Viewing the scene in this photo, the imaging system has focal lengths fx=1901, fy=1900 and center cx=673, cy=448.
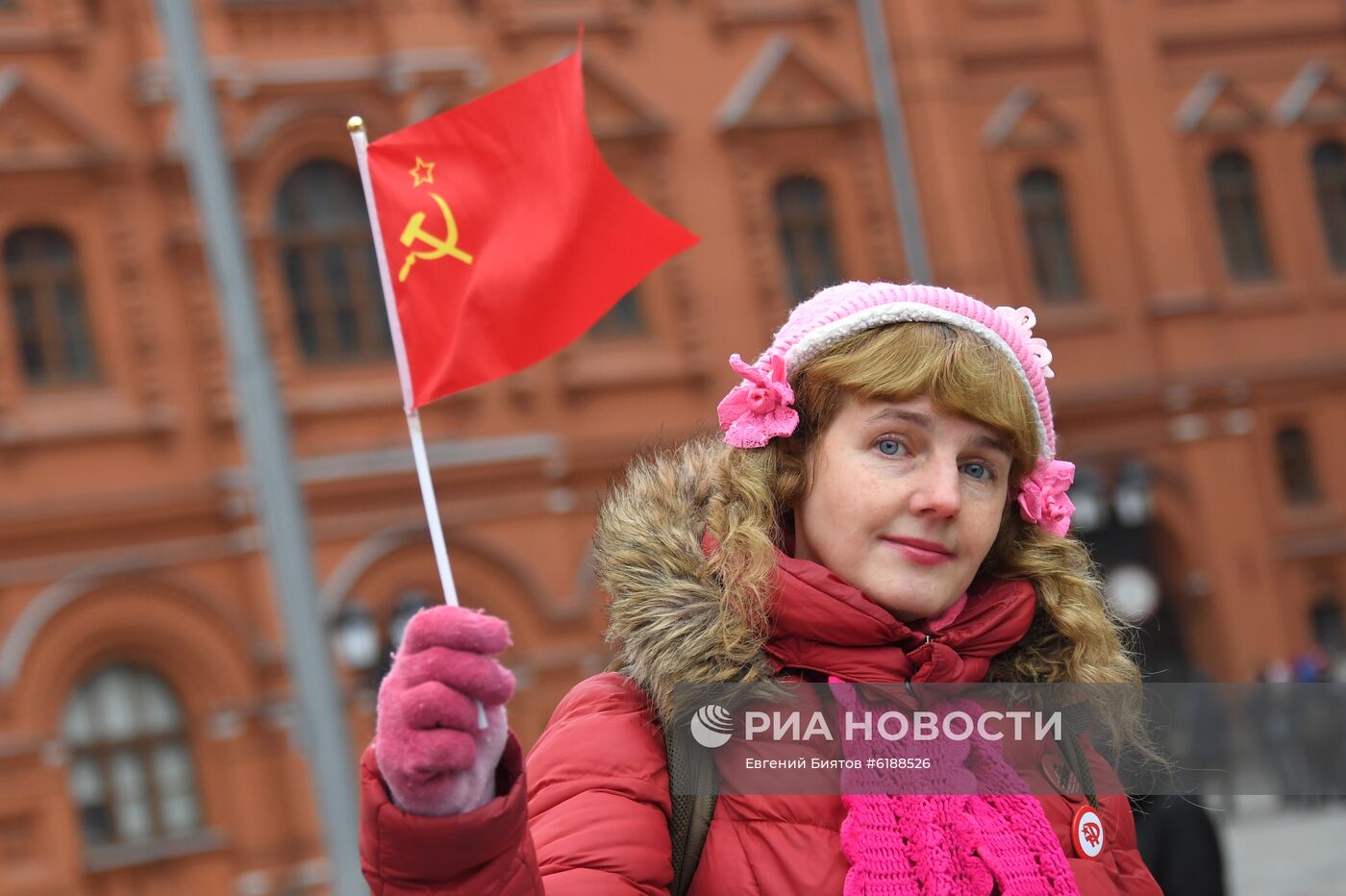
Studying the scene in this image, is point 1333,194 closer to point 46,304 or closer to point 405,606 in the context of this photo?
point 405,606

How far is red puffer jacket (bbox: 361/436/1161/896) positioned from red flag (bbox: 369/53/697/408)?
1.13ft

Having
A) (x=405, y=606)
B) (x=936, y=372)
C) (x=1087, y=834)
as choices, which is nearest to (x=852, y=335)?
(x=936, y=372)

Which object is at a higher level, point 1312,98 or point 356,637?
point 1312,98

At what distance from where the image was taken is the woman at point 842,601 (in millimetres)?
2305

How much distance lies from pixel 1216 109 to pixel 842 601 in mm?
21349

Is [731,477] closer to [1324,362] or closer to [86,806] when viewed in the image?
[86,806]

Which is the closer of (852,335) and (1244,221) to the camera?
(852,335)

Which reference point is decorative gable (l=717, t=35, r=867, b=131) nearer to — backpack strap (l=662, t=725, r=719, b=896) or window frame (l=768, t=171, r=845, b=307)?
window frame (l=768, t=171, r=845, b=307)

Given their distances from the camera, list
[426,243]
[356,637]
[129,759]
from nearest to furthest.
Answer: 1. [426,243]
2. [356,637]
3. [129,759]

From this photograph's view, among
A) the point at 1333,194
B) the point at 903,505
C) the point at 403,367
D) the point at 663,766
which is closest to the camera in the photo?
the point at 663,766

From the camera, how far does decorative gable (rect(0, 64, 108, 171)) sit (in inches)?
680

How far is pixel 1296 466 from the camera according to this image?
22562mm

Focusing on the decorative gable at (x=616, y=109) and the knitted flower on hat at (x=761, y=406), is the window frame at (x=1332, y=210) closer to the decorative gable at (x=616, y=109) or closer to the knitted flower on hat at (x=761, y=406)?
the decorative gable at (x=616, y=109)

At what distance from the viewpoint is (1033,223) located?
2188 cm
